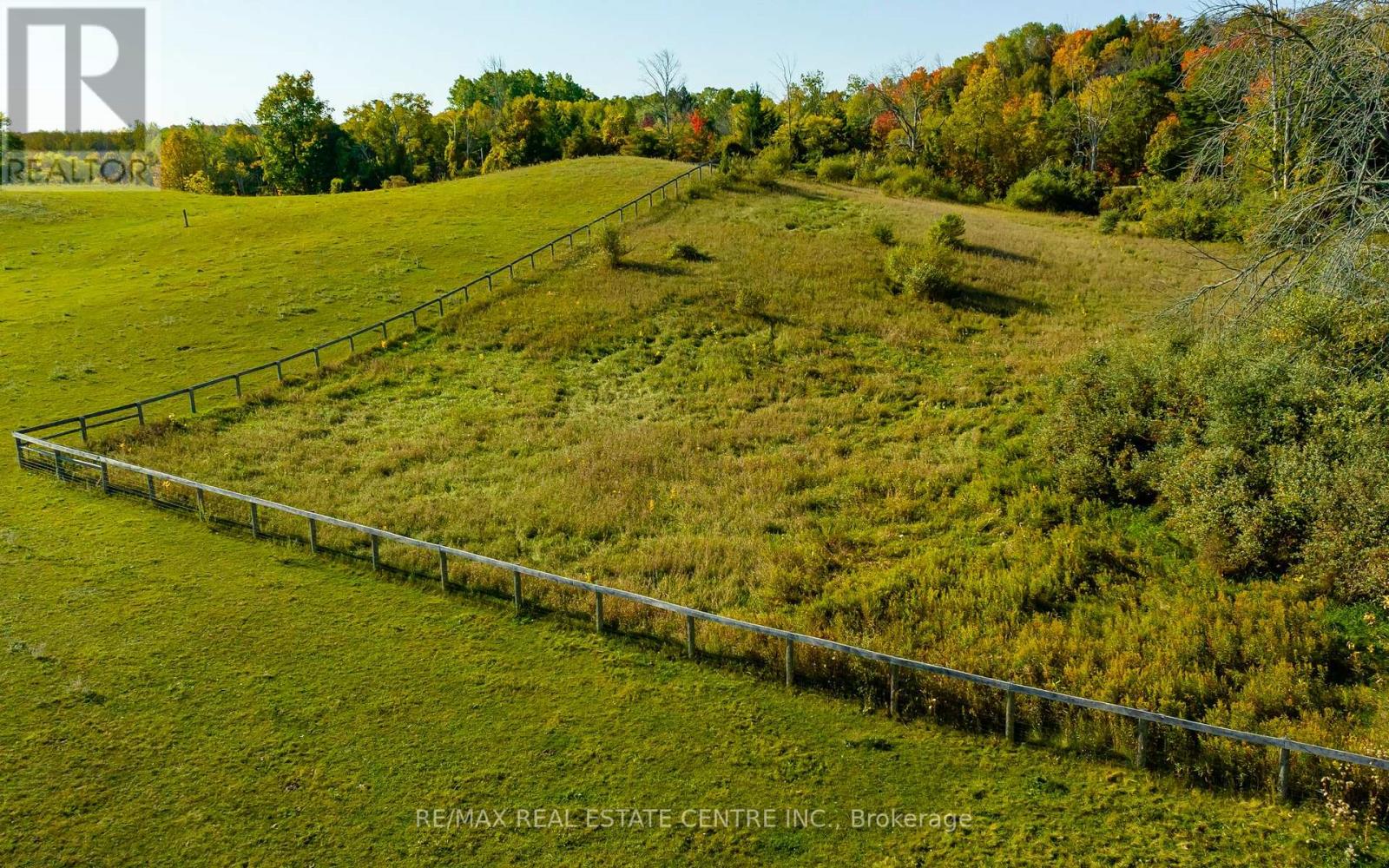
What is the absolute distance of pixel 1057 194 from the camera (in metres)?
64.7

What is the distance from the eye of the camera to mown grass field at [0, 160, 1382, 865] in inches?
371

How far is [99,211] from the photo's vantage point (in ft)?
204

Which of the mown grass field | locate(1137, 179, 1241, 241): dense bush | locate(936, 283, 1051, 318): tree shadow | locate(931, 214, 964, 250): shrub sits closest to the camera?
the mown grass field

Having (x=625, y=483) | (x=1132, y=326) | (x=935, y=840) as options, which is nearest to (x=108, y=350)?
(x=625, y=483)

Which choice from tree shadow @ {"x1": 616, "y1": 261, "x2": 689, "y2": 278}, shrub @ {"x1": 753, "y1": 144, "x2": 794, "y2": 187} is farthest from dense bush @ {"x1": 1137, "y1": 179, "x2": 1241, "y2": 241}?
tree shadow @ {"x1": 616, "y1": 261, "x2": 689, "y2": 278}

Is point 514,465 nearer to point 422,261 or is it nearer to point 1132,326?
point 1132,326

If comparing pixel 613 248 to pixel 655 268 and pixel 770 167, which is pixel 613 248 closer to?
pixel 655 268

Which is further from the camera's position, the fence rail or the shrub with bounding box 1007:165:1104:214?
the shrub with bounding box 1007:165:1104:214

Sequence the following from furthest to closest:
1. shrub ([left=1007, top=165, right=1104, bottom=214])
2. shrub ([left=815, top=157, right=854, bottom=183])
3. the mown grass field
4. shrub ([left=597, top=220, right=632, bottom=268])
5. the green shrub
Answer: shrub ([left=815, top=157, right=854, bottom=183]), shrub ([left=1007, top=165, right=1104, bottom=214]), the green shrub, shrub ([left=597, top=220, right=632, bottom=268]), the mown grass field

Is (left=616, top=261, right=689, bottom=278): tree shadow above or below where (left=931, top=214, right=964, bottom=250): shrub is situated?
below

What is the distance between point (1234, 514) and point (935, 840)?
31.1ft

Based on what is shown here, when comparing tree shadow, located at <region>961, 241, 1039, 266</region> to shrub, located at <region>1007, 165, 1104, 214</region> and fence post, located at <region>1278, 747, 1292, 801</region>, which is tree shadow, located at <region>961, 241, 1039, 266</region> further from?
fence post, located at <region>1278, 747, 1292, 801</region>

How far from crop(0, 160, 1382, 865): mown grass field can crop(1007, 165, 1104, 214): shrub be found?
85.6 ft

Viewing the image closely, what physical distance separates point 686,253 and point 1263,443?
30.4 meters
